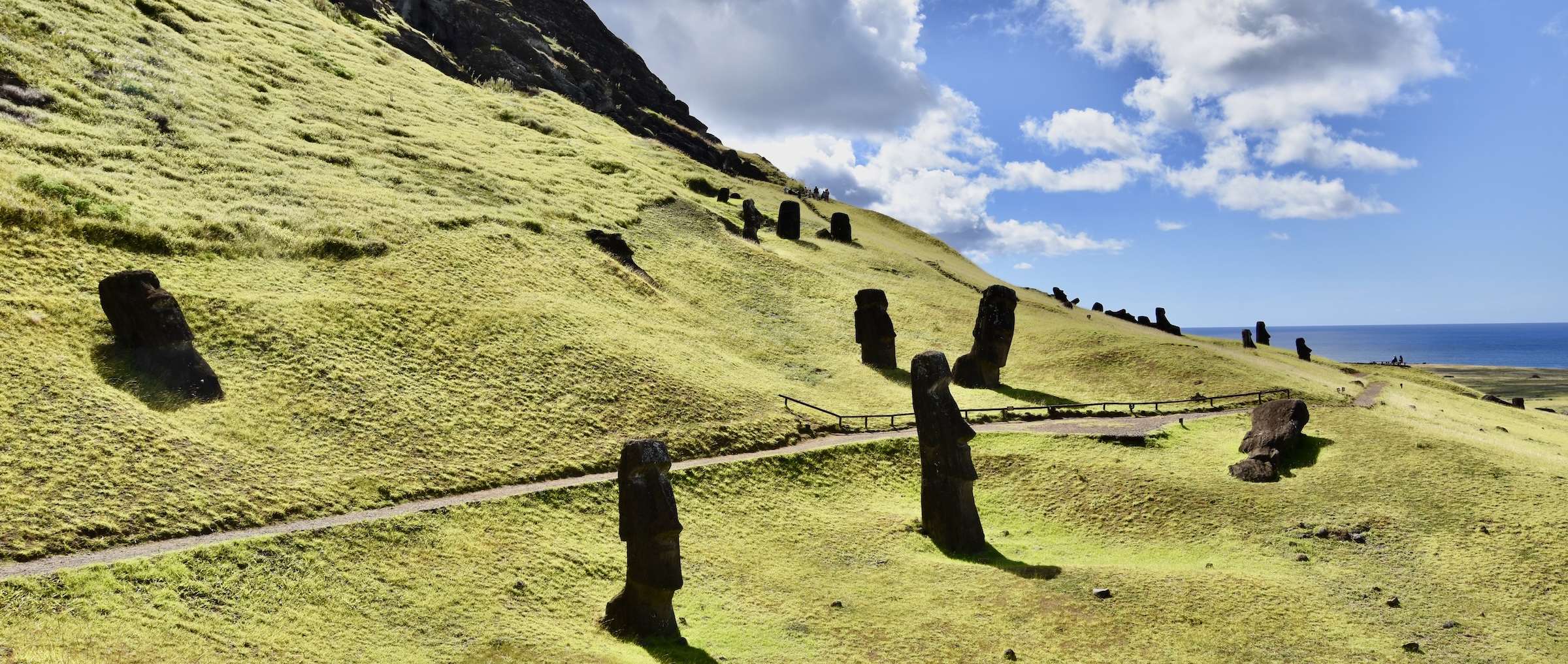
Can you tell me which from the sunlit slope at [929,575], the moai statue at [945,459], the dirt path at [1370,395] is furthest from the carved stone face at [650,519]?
the dirt path at [1370,395]

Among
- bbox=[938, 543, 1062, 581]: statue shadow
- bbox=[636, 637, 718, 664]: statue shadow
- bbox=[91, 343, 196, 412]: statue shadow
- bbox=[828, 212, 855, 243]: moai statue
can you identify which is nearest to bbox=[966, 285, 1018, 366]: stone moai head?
bbox=[938, 543, 1062, 581]: statue shadow

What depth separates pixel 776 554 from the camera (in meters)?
24.9

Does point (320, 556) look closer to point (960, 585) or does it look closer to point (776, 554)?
point (776, 554)

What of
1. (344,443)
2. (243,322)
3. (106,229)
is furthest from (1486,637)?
(106,229)

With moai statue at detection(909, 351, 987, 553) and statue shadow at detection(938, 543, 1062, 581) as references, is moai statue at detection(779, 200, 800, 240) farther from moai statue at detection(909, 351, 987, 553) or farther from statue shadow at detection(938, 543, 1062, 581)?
statue shadow at detection(938, 543, 1062, 581)

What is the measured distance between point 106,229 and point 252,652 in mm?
24675

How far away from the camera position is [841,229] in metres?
79.4

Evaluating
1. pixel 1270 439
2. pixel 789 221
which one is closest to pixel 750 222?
pixel 789 221

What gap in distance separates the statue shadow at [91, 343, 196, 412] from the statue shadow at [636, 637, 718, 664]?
15.4 meters

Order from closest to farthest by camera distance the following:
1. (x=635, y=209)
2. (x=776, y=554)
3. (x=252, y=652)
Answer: (x=252, y=652) < (x=776, y=554) < (x=635, y=209)

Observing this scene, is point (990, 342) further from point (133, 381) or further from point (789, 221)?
point (789, 221)

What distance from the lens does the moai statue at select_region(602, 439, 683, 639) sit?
1886 cm

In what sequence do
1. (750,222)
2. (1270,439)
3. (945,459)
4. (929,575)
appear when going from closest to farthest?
(929,575), (945,459), (1270,439), (750,222)

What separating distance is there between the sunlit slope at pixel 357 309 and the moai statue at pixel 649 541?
820 cm
